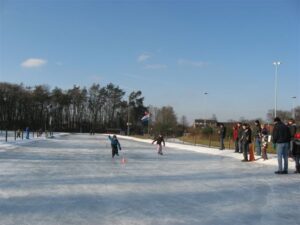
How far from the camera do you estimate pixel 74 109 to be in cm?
13838

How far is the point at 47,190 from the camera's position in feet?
36.6

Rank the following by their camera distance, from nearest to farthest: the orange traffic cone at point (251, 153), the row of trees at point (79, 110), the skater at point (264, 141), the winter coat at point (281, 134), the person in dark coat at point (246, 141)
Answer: the winter coat at point (281, 134) → the skater at point (264, 141) → the person in dark coat at point (246, 141) → the orange traffic cone at point (251, 153) → the row of trees at point (79, 110)

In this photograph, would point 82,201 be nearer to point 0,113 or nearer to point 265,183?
point 265,183

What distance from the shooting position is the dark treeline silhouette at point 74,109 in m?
123

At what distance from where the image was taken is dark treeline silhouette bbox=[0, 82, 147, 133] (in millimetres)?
123312

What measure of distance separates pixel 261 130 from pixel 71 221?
16.5 m

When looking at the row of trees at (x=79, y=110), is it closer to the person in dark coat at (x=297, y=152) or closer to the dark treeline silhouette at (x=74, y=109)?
the dark treeline silhouette at (x=74, y=109)

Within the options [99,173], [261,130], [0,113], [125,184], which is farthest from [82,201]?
[0,113]

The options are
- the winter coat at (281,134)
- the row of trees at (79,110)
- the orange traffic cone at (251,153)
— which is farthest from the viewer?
the row of trees at (79,110)

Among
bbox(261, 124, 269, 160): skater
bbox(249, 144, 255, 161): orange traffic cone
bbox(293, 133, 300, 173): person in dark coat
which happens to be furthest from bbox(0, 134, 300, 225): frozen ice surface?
bbox(249, 144, 255, 161): orange traffic cone

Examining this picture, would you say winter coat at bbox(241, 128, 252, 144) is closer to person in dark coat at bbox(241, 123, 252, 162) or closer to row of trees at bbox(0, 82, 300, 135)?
person in dark coat at bbox(241, 123, 252, 162)

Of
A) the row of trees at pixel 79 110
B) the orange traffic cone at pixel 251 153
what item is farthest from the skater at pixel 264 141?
the row of trees at pixel 79 110

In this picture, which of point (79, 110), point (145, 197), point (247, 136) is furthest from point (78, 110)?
point (145, 197)

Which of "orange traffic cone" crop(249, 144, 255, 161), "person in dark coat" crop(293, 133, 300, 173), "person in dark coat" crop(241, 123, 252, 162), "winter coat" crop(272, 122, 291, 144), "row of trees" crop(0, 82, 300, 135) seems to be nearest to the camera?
"person in dark coat" crop(293, 133, 300, 173)
